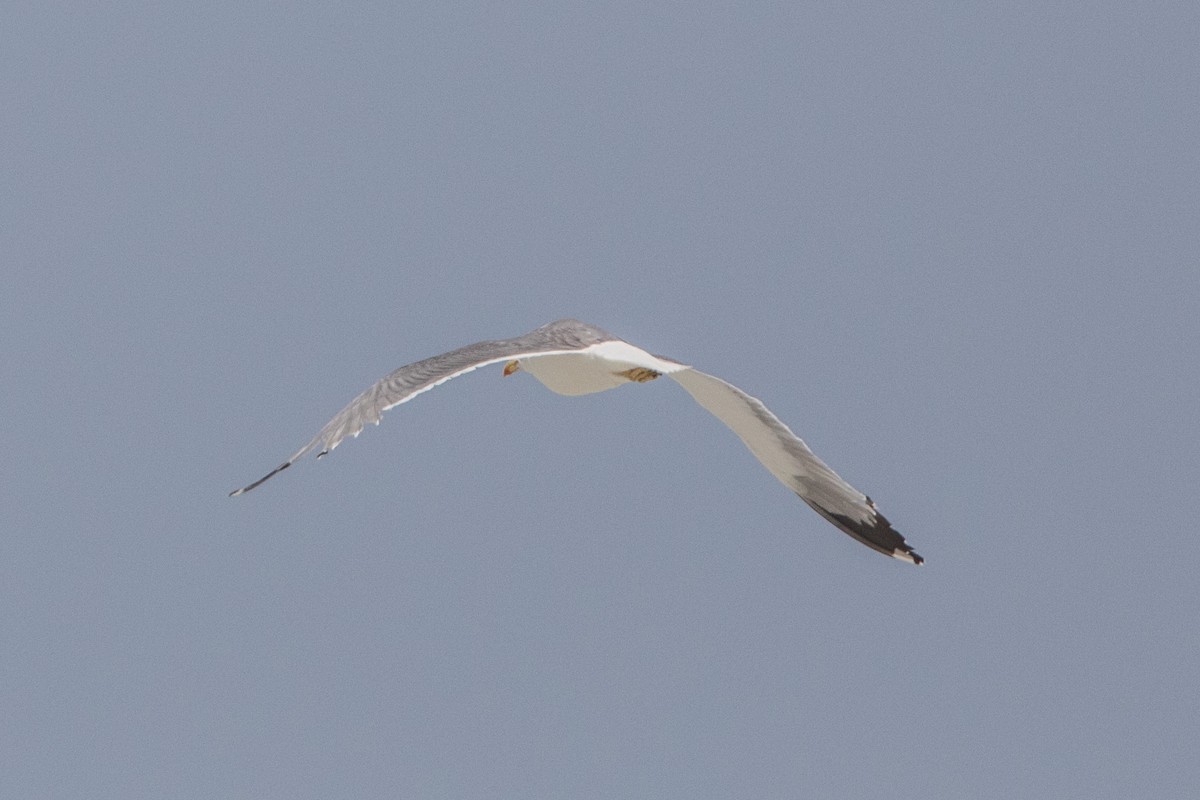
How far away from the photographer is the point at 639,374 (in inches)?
614

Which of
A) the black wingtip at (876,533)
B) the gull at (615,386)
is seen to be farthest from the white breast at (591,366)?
the black wingtip at (876,533)

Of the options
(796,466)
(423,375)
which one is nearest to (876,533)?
(796,466)

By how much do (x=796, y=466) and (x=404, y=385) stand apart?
143 inches

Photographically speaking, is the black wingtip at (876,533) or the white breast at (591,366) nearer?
the white breast at (591,366)

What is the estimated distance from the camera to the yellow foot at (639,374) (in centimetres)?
1545

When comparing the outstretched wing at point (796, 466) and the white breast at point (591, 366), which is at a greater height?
the white breast at point (591, 366)

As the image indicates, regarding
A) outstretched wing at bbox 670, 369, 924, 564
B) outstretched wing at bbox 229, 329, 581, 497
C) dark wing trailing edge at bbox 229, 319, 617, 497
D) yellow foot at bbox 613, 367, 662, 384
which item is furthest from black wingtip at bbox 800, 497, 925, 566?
outstretched wing at bbox 229, 329, 581, 497

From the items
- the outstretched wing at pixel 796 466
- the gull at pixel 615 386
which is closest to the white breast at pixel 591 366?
the gull at pixel 615 386

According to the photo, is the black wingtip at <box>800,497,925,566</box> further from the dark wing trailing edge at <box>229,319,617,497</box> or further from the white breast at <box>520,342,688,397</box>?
the dark wing trailing edge at <box>229,319,617,497</box>

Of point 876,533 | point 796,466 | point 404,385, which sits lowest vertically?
point 876,533

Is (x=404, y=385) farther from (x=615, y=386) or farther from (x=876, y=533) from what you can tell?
(x=876, y=533)

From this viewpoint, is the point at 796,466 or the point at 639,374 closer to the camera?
the point at 639,374

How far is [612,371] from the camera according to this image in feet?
51.1

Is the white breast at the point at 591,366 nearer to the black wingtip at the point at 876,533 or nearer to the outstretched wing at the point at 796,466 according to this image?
the outstretched wing at the point at 796,466
